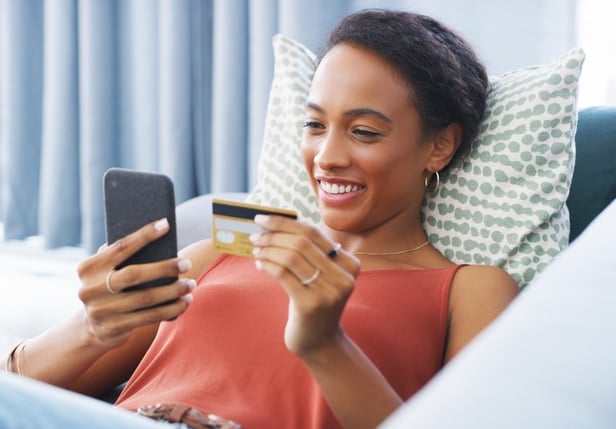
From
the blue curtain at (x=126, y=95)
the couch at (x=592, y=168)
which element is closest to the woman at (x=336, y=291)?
the couch at (x=592, y=168)

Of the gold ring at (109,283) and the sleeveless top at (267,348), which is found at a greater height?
the gold ring at (109,283)

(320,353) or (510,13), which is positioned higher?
(510,13)

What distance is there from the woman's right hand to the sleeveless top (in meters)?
0.14

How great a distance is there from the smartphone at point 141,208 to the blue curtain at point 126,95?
1187mm

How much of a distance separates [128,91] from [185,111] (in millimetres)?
322

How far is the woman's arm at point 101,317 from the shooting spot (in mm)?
952

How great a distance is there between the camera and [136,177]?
3.14 feet

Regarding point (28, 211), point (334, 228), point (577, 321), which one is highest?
point (577, 321)

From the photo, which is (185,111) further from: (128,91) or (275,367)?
(275,367)

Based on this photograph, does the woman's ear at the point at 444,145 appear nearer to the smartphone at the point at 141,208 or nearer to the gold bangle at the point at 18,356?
the smartphone at the point at 141,208

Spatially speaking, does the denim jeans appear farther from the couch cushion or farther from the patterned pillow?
the couch cushion

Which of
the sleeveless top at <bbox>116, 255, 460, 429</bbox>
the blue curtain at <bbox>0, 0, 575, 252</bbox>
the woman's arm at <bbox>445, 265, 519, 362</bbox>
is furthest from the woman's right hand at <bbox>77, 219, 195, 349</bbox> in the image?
the blue curtain at <bbox>0, 0, 575, 252</bbox>

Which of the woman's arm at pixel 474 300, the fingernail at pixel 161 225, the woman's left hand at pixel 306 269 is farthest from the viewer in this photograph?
the woman's arm at pixel 474 300

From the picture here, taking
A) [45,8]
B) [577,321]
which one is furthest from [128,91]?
[577,321]
